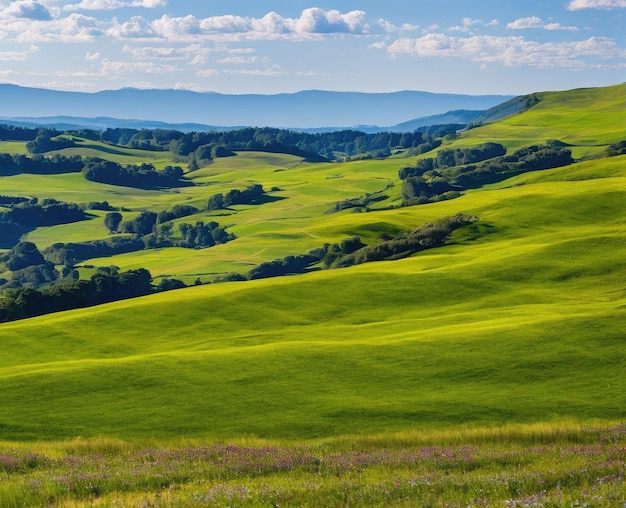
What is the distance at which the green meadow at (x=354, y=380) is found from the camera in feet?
54.9

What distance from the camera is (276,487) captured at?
15695 mm

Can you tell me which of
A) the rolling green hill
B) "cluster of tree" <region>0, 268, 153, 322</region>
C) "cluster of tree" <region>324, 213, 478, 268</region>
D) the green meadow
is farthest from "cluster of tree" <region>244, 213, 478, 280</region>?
"cluster of tree" <region>0, 268, 153, 322</region>

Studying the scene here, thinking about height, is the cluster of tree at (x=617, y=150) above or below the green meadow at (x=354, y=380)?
above

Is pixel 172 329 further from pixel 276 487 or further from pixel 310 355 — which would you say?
pixel 276 487

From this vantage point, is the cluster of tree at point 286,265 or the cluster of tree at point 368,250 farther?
the cluster of tree at point 286,265

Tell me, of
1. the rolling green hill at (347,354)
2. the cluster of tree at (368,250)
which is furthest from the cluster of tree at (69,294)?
the rolling green hill at (347,354)

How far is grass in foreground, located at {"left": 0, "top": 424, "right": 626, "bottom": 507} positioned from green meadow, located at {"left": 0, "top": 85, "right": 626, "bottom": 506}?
0.08 meters

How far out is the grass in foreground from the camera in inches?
571

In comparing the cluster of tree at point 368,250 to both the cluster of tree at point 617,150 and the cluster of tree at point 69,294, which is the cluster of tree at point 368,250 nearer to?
the cluster of tree at point 69,294

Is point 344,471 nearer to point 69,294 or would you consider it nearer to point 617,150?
point 69,294

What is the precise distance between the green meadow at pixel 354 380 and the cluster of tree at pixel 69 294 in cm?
2352

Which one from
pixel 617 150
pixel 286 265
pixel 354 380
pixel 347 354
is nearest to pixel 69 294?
pixel 286 265


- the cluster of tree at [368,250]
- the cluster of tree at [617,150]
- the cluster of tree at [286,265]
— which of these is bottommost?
the cluster of tree at [286,265]

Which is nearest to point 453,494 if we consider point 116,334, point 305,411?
point 305,411
